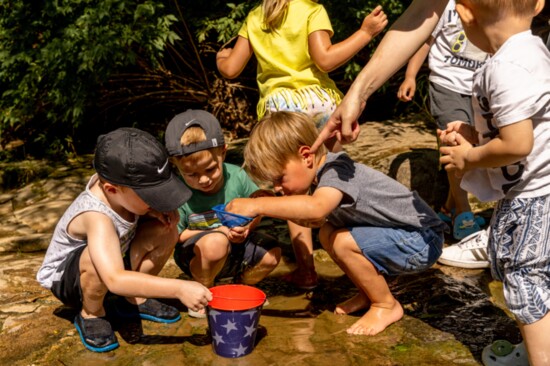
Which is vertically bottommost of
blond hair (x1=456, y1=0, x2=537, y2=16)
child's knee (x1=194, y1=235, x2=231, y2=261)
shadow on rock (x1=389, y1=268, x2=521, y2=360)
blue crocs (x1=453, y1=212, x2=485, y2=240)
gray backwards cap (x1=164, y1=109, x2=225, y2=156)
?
shadow on rock (x1=389, y1=268, x2=521, y2=360)

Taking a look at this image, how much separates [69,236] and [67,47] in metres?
2.83

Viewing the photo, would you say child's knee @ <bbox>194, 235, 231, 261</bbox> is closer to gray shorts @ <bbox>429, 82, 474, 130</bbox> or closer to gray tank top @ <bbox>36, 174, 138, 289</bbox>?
gray tank top @ <bbox>36, 174, 138, 289</bbox>

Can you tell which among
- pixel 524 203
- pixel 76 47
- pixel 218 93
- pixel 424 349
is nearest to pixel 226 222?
pixel 424 349

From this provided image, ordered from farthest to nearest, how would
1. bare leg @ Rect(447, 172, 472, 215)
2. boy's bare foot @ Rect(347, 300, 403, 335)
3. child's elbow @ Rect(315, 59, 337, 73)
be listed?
bare leg @ Rect(447, 172, 472, 215)
child's elbow @ Rect(315, 59, 337, 73)
boy's bare foot @ Rect(347, 300, 403, 335)

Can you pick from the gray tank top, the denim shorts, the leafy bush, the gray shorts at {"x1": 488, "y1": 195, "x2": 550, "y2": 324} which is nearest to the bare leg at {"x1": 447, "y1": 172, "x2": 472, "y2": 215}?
the denim shorts

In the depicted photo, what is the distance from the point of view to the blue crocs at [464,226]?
4277 mm

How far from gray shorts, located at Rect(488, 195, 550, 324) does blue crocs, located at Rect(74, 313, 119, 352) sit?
1.70 metres

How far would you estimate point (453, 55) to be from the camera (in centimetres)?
427

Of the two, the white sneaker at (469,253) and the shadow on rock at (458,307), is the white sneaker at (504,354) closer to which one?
the shadow on rock at (458,307)

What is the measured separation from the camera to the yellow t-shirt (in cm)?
385

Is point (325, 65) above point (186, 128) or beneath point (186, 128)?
above

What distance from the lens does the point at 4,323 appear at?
11.1ft

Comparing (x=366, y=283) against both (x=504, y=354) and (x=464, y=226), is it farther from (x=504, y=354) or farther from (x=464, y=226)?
(x=464, y=226)

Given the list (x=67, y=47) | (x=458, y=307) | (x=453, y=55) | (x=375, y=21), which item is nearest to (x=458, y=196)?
(x=453, y=55)
